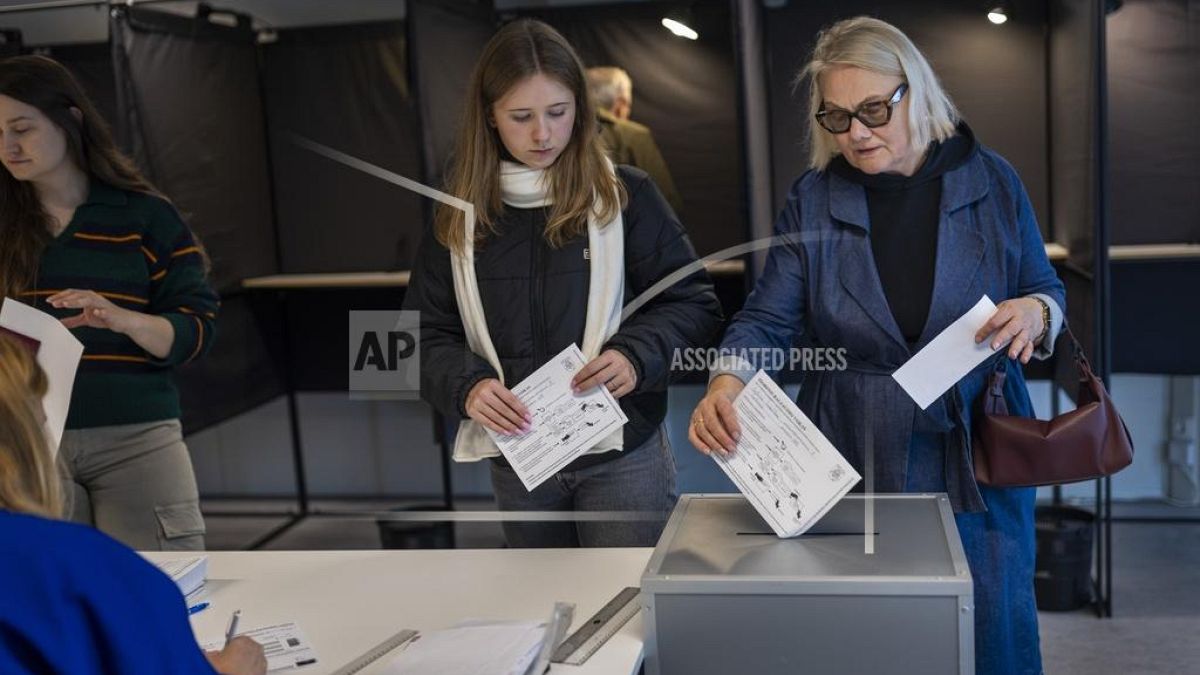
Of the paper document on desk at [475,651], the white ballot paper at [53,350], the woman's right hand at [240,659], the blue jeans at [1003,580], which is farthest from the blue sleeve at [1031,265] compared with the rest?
the white ballot paper at [53,350]

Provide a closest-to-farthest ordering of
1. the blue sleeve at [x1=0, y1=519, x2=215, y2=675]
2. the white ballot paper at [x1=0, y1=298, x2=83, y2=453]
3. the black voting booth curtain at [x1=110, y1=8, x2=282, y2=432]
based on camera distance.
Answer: the blue sleeve at [x1=0, y1=519, x2=215, y2=675]
the white ballot paper at [x1=0, y1=298, x2=83, y2=453]
the black voting booth curtain at [x1=110, y1=8, x2=282, y2=432]

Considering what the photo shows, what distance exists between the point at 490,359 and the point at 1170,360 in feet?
7.15

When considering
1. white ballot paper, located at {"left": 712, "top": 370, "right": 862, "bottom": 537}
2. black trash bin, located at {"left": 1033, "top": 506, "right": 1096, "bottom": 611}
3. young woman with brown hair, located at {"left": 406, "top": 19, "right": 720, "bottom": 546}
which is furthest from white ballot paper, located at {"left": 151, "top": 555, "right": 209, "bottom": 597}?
black trash bin, located at {"left": 1033, "top": 506, "right": 1096, "bottom": 611}

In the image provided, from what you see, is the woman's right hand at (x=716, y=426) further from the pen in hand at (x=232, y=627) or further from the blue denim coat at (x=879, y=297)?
the pen in hand at (x=232, y=627)

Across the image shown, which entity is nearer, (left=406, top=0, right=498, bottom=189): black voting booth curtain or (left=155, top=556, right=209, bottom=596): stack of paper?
(left=155, top=556, right=209, bottom=596): stack of paper

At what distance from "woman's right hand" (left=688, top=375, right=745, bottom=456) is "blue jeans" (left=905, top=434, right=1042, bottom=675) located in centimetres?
50

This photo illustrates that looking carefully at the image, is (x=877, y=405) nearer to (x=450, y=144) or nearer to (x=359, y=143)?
(x=450, y=144)

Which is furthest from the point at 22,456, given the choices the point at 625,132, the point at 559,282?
the point at 625,132

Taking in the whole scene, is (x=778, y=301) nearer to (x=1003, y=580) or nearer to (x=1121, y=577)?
(x=1003, y=580)

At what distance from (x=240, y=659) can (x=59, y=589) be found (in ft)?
1.39

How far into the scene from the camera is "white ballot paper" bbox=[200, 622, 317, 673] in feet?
5.09

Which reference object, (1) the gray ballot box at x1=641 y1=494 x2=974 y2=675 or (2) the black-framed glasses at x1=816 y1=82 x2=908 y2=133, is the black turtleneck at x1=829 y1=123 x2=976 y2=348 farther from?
(1) the gray ballot box at x1=641 y1=494 x2=974 y2=675

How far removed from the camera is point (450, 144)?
292 cm

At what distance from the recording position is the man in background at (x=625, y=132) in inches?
120
